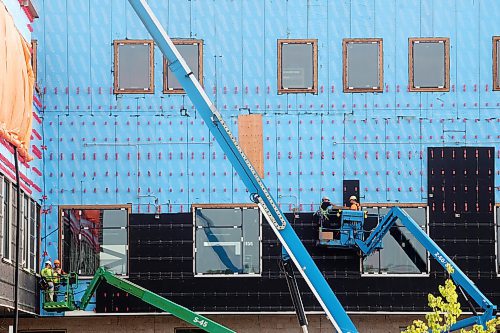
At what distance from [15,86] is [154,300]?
263 inches

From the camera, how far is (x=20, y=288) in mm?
33969

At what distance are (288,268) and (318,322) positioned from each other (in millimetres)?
5048

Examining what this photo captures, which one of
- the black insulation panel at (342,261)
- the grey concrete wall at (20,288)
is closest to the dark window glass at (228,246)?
the black insulation panel at (342,261)

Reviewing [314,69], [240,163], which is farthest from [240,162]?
[314,69]

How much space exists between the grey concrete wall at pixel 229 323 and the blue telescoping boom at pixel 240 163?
239 inches

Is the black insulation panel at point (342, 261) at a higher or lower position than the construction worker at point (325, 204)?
lower

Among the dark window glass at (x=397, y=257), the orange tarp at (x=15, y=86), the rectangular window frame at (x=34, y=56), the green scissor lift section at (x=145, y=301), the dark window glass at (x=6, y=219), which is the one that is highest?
the rectangular window frame at (x=34, y=56)

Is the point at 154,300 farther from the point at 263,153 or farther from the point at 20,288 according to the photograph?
the point at 263,153

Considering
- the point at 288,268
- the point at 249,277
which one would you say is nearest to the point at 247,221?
the point at 249,277

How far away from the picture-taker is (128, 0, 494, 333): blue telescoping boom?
30.4 m

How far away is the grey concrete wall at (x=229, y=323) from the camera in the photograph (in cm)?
3744

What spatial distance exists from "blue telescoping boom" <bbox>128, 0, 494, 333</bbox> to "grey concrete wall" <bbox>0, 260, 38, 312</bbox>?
5841 millimetres

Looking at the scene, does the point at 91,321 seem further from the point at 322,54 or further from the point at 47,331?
the point at 322,54

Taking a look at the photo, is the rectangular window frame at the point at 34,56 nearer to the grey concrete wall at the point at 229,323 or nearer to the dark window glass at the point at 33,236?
the dark window glass at the point at 33,236
